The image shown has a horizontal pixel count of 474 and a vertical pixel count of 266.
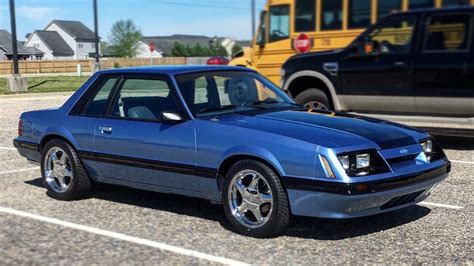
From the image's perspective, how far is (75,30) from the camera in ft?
364

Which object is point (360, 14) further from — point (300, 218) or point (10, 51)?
point (10, 51)

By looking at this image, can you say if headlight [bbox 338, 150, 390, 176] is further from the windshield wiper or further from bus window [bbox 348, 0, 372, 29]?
bus window [bbox 348, 0, 372, 29]

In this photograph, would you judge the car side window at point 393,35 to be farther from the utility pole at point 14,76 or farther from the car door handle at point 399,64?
the utility pole at point 14,76

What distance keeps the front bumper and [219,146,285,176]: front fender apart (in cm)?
17

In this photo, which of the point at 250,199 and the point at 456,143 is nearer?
the point at 250,199

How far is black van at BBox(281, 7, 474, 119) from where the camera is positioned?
29.9ft

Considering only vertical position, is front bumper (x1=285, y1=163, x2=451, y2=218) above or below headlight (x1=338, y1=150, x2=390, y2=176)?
below

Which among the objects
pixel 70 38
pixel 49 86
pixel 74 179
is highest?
pixel 70 38

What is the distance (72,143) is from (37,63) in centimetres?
5391

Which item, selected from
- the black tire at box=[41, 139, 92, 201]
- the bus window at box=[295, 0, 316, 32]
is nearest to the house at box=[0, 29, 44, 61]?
the bus window at box=[295, 0, 316, 32]

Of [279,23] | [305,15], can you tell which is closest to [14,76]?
[279,23]

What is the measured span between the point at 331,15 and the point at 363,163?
8.99m

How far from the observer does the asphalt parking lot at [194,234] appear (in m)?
4.42

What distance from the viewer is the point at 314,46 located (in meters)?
13.3
